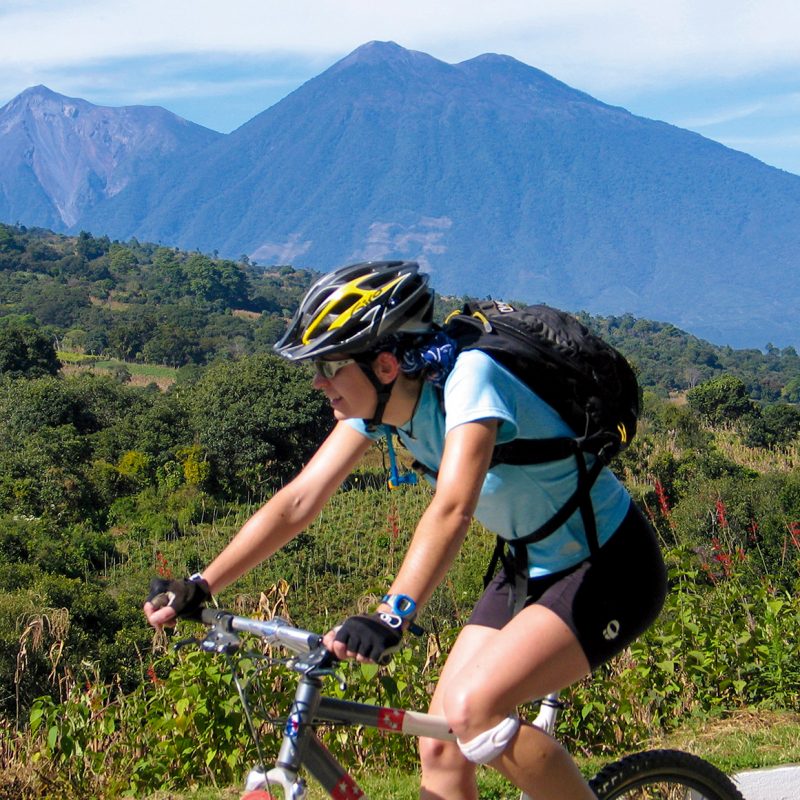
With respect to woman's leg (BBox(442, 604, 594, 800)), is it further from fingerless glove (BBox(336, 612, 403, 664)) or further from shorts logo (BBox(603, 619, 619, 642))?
fingerless glove (BBox(336, 612, 403, 664))

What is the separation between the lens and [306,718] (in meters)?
2.46

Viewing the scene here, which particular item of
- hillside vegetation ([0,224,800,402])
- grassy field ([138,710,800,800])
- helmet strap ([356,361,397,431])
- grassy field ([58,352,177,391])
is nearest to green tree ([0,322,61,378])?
grassy field ([58,352,177,391])

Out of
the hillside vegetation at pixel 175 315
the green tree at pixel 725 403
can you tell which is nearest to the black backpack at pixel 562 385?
the green tree at pixel 725 403

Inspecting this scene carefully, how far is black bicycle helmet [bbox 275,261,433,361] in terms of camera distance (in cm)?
270

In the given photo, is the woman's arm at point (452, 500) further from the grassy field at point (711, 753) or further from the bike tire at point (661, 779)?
the grassy field at point (711, 753)

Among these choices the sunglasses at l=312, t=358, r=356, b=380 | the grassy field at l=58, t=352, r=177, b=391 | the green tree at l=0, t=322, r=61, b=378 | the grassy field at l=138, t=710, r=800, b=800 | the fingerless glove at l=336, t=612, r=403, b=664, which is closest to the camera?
the fingerless glove at l=336, t=612, r=403, b=664

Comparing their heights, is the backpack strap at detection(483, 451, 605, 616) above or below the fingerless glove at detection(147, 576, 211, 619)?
above

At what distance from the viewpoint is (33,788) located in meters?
4.10

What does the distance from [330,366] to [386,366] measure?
138 millimetres

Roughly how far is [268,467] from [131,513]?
7.95m

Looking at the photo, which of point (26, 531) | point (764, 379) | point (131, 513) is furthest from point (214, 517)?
point (764, 379)

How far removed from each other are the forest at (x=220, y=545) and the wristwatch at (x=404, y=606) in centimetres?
78

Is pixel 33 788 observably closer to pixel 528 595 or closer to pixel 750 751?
pixel 528 595

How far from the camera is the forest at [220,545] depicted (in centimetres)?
445
